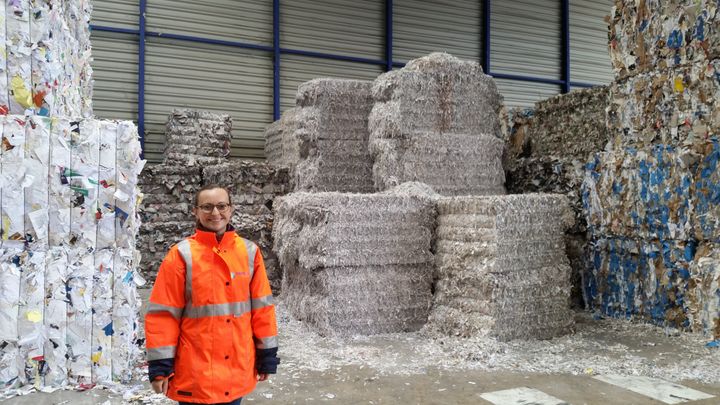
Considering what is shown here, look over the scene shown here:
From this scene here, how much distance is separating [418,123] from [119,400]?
3.97m

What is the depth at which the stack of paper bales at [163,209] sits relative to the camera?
7.44 m

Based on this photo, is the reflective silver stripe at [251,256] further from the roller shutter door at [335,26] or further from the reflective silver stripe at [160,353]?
the roller shutter door at [335,26]

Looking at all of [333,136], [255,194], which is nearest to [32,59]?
[333,136]

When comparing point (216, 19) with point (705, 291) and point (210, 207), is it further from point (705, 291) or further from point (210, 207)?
point (210, 207)

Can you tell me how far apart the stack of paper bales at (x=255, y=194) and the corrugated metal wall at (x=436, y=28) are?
217 inches

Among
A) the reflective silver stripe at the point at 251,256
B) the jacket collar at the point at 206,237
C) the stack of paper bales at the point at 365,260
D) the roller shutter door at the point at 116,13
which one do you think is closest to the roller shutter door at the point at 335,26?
the roller shutter door at the point at 116,13

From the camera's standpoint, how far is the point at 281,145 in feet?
26.8

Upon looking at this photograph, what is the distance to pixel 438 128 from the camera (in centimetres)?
634

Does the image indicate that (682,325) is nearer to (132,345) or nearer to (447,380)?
(447,380)

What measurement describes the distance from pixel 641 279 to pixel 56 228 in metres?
5.07

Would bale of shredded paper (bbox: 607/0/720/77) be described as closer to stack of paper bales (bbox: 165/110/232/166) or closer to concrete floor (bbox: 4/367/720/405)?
concrete floor (bbox: 4/367/720/405)

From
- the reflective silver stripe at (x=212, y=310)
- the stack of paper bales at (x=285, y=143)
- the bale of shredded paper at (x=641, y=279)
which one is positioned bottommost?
the bale of shredded paper at (x=641, y=279)

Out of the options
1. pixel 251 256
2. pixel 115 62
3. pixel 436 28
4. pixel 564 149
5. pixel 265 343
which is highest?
pixel 436 28

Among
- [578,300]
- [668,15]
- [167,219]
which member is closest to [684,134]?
[668,15]
